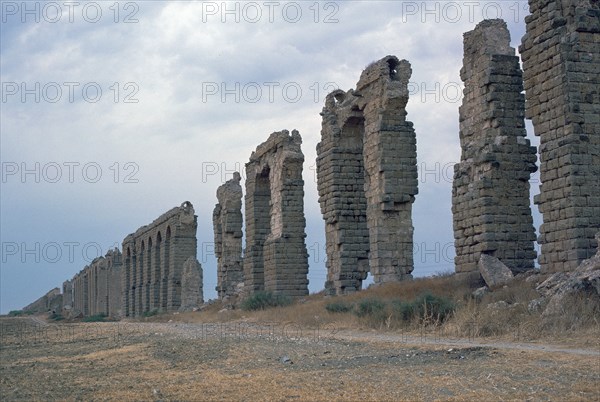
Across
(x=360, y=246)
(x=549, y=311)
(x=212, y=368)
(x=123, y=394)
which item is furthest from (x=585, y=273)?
(x=360, y=246)

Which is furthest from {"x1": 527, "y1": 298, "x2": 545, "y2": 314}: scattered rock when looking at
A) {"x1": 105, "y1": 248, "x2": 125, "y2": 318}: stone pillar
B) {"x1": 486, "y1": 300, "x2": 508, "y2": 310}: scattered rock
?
{"x1": 105, "y1": 248, "x2": 125, "y2": 318}: stone pillar

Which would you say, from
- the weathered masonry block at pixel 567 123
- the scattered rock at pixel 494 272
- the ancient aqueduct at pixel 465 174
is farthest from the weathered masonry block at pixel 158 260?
the weathered masonry block at pixel 567 123

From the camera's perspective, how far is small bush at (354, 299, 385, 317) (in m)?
14.8

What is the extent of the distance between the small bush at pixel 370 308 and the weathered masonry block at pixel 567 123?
11.3ft

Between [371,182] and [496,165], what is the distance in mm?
5059

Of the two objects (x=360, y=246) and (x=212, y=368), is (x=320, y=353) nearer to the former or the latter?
(x=212, y=368)

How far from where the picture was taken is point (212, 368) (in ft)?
29.3

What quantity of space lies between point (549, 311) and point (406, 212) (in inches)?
415

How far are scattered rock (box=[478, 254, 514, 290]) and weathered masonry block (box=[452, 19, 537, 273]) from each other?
0.41m

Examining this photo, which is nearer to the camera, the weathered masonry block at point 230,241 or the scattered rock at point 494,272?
the scattered rock at point 494,272

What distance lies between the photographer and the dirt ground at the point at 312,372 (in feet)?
22.8

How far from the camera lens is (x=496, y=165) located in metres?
17.6

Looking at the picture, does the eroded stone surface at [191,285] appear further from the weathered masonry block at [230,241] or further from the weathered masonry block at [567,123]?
the weathered masonry block at [567,123]

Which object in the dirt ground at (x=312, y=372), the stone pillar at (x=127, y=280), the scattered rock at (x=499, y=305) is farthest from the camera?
the stone pillar at (x=127, y=280)
